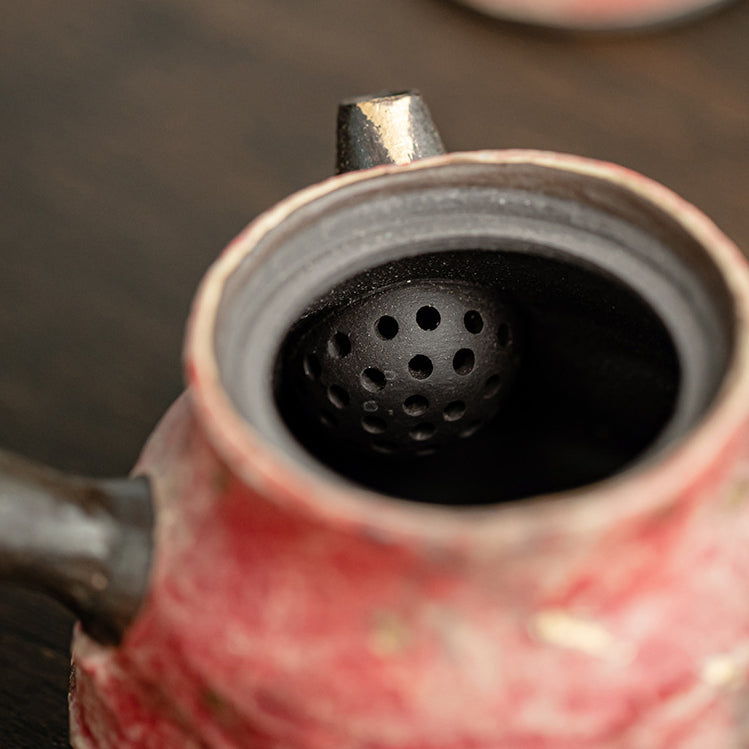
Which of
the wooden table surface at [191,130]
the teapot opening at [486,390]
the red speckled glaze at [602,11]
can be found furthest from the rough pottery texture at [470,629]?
the red speckled glaze at [602,11]

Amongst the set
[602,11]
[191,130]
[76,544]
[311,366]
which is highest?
[602,11]

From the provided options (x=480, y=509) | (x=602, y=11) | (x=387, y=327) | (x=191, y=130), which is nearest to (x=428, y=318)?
(x=387, y=327)

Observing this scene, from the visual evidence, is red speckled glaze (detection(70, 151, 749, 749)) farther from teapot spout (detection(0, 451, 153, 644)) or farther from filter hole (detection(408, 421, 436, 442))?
filter hole (detection(408, 421, 436, 442))

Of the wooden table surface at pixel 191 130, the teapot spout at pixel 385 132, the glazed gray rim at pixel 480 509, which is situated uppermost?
the wooden table surface at pixel 191 130

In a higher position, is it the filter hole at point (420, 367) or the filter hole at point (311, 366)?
the filter hole at point (420, 367)

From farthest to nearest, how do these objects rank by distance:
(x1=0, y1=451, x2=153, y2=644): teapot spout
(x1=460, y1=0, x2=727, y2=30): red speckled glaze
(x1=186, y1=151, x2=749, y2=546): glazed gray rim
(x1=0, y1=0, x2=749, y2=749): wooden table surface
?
(x1=460, y1=0, x2=727, y2=30): red speckled glaze
(x1=0, y1=0, x2=749, y2=749): wooden table surface
(x1=0, y1=451, x2=153, y2=644): teapot spout
(x1=186, y1=151, x2=749, y2=546): glazed gray rim

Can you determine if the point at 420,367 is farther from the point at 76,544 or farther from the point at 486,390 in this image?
the point at 76,544

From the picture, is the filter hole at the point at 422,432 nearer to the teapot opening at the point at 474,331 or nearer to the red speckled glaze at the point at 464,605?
the teapot opening at the point at 474,331

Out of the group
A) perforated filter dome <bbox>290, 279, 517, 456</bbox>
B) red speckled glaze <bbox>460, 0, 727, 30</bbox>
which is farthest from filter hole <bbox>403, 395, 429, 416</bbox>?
red speckled glaze <bbox>460, 0, 727, 30</bbox>
